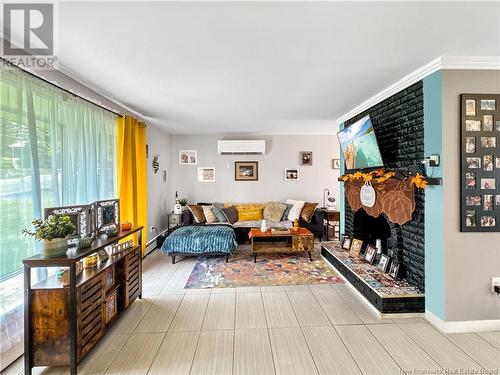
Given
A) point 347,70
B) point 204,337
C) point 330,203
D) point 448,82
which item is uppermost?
point 347,70

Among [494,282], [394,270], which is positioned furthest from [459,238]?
[394,270]

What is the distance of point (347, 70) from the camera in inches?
90.0

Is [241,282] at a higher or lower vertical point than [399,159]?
lower

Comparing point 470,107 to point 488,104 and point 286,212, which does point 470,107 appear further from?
point 286,212

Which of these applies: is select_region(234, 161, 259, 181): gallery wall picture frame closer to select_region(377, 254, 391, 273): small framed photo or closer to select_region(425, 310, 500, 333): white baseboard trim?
select_region(377, 254, 391, 273): small framed photo

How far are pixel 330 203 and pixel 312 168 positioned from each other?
0.98m

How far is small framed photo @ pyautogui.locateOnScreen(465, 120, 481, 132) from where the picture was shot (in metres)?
2.11

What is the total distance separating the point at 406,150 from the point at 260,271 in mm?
2550

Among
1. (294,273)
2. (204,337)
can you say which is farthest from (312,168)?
Answer: (204,337)

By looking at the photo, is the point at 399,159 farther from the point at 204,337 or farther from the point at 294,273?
the point at 204,337

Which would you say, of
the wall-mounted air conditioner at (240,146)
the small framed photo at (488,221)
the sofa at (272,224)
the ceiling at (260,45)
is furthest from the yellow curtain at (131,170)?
the small framed photo at (488,221)

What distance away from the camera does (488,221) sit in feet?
6.95

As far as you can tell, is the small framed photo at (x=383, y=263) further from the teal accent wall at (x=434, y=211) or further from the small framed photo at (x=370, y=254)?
the teal accent wall at (x=434, y=211)

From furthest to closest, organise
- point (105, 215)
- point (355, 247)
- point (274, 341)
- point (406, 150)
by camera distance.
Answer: point (355, 247) → point (406, 150) → point (105, 215) → point (274, 341)
